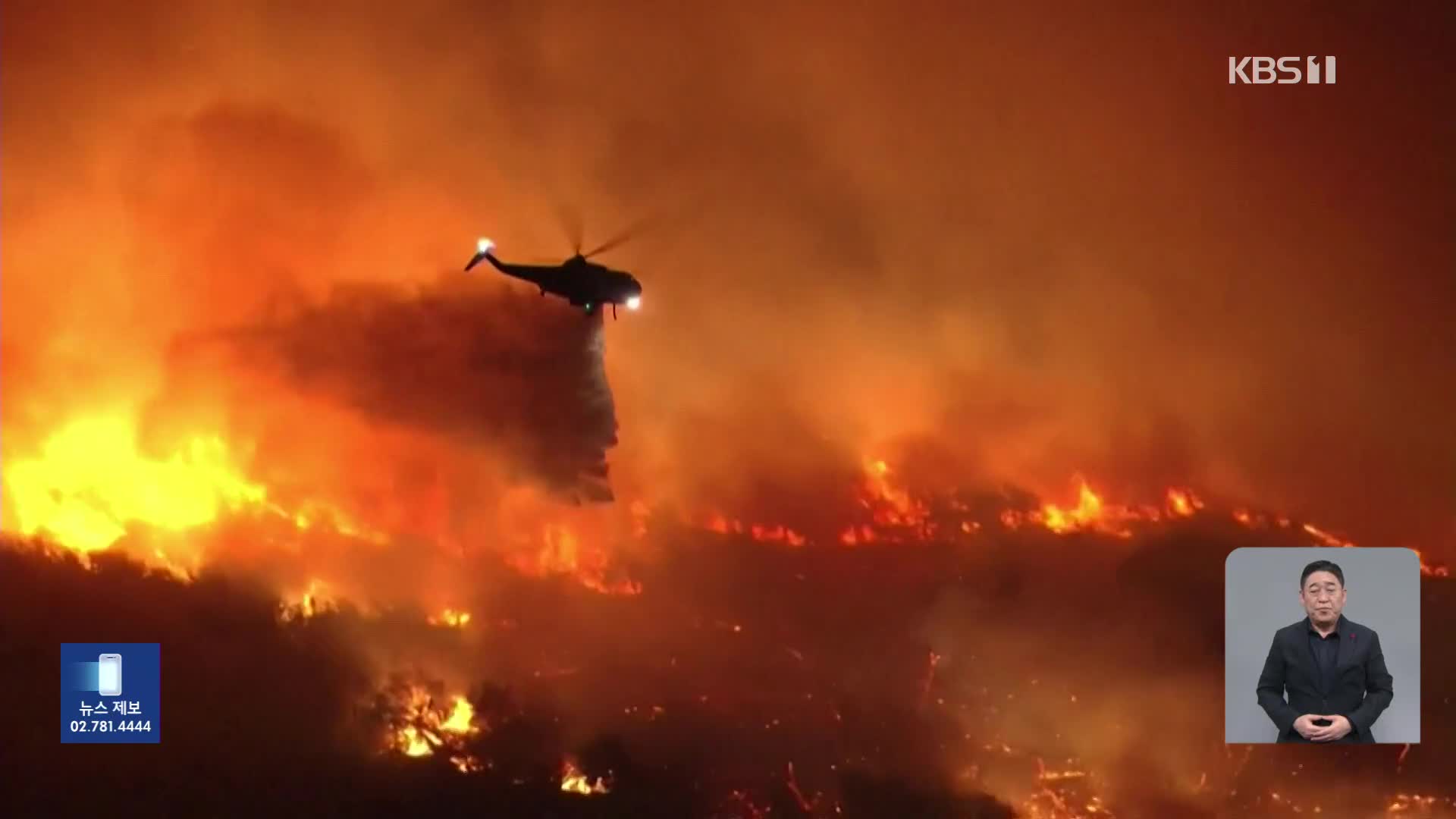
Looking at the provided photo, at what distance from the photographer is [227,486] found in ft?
22.9

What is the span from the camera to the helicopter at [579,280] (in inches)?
263

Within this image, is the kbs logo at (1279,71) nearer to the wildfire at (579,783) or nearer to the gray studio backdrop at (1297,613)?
the gray studio backdrop at (1297,613)

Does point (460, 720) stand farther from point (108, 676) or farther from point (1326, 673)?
point (1326, 673)

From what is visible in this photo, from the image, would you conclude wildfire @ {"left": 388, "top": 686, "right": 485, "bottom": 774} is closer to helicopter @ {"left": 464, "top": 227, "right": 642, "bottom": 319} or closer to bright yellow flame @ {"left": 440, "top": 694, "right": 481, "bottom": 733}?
bright yellow flame @ {"left": 440, "top": 694, "right": 481, "bottom": 733}

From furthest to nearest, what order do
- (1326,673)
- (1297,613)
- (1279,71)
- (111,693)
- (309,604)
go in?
(309,604) → (1279,71) → (111,693) → (1297,613) → (1326,673)

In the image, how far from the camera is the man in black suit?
6031 millimetres

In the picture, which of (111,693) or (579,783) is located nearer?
(111,693)

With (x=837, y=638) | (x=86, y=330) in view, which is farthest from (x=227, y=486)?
(x=837, y=638)

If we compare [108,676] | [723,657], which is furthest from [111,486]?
[723,657]

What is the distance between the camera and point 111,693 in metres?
6.58

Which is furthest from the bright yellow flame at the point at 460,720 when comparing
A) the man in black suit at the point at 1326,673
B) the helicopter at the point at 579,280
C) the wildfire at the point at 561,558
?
the man in black suit at the point at 1326,673

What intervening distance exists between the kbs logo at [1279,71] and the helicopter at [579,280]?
4.32 m

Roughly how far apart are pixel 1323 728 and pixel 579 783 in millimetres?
4841

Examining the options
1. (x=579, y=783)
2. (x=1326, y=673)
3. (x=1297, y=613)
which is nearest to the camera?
(x=1326, y=673)
